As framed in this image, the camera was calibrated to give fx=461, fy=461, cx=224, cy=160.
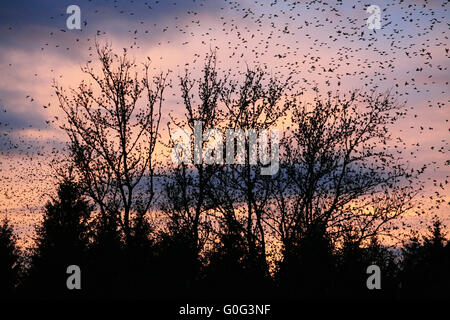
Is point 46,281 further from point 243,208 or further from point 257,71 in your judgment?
point 257,71

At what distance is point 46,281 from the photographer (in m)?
33.5

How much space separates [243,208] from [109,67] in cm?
1144

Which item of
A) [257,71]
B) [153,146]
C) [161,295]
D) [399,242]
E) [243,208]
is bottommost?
[161,295]

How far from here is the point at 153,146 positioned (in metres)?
26.1
